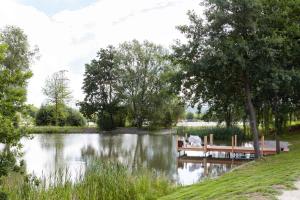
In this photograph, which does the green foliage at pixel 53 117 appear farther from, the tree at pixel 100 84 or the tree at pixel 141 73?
the tree at pixel 141 73

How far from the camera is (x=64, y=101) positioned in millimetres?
59531

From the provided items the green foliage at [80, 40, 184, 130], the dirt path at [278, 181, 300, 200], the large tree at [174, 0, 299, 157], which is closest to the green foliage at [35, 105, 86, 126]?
the green foliage at [80, 40, 184, 130]

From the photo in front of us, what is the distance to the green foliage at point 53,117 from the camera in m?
58.8

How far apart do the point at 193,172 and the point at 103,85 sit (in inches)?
1581


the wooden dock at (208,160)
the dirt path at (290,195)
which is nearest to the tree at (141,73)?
the wooden dock at (208,160)

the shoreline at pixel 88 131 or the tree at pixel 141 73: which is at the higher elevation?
the tree at pixel 141 73

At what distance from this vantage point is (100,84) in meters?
56.5

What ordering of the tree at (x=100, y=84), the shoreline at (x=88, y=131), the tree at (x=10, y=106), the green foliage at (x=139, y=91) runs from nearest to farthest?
1. the tree at (x=10, y=106)
2. the shoreline at (x=88, y=131)
3. the green foliage at (x=139, y=91)
4. the tree at (x=100, y=84)

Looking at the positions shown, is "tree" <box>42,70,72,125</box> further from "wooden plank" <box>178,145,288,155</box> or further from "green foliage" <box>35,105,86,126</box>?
"wooden plank" <box>178,145,288,155</box>

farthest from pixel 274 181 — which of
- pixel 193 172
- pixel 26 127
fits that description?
pixel 193 172

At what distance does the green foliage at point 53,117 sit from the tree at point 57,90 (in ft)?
2.72

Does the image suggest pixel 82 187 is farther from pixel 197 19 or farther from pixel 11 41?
pixel 11 41

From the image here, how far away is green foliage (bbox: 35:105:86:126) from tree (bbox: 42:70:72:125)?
2.72 feet

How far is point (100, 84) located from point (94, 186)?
4710cm
